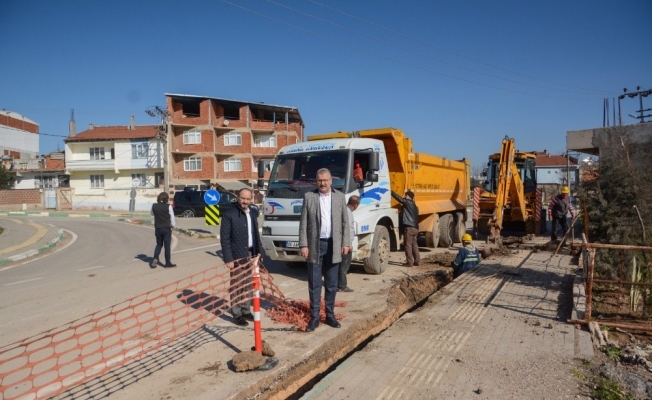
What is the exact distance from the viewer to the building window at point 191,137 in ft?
144

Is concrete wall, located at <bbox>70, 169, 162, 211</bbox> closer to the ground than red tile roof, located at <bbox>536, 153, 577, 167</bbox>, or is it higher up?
closer to the ground

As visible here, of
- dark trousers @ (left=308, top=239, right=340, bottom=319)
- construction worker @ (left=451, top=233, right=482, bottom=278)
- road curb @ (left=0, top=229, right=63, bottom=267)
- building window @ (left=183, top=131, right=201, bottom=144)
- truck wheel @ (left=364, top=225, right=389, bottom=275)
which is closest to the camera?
dark trousers @ (left=308, top=239, right=340, bottom=319)

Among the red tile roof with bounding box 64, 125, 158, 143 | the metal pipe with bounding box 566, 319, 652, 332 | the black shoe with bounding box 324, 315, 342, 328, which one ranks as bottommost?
the metal pipe with bounding box 566, 319, 652, 332

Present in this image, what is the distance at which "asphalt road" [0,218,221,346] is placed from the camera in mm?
6335

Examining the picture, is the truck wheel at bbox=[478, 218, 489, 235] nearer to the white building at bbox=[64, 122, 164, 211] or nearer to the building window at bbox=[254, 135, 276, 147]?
the building window at bbox=[254, 135, 276, 147]

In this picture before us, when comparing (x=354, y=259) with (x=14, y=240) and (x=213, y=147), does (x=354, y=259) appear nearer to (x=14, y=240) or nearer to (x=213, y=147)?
(x=14, y=240)

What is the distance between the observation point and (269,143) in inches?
1843

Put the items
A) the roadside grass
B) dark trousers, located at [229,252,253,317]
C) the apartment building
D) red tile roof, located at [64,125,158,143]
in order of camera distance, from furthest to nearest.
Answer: red tile roof, located at [64,125,158,143], the apartment building, dark trousers, located at [229,252,253,317], the roadside grass

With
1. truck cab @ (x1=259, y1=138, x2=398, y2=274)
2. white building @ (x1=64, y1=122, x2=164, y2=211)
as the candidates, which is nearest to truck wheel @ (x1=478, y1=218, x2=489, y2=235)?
truck cab @ (x1=259, y1=138, x2=398, y2=274)

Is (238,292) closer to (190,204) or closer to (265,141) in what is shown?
(190,204)

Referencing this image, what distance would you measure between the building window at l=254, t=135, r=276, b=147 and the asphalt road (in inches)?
1253

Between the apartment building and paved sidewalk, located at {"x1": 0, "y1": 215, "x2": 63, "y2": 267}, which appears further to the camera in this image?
the apartment building

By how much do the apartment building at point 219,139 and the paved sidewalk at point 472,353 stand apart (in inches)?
1474

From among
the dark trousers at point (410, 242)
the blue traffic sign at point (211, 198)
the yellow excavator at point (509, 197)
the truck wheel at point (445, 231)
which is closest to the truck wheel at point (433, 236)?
the truck wheel at point (445, 231)
